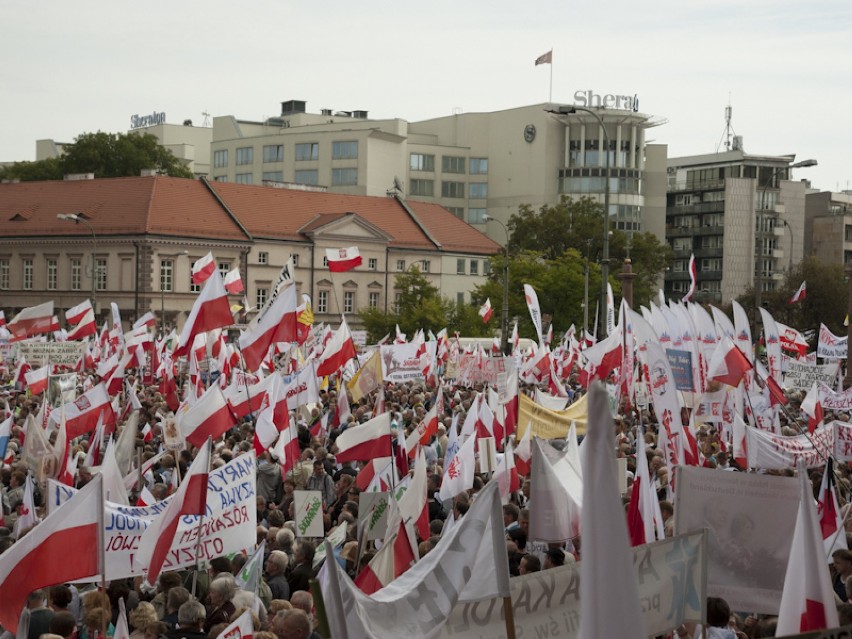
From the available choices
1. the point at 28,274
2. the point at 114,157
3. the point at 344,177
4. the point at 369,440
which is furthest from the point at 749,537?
the point at 344,177

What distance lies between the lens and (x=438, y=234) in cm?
9306

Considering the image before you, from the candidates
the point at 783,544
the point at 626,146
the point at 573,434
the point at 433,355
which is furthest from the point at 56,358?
the point at 626,146

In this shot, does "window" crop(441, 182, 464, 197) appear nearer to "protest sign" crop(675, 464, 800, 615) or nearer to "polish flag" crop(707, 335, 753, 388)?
"polish flag" crop(707, 335, 753, 388)

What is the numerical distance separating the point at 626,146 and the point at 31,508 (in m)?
94.9

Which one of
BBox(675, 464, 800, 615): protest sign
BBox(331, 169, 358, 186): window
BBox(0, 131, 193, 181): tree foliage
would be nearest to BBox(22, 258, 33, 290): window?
BBox(0, 131, 193, 181): tree foliage

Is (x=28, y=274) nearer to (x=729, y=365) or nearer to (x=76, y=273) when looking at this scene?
(x=76, y=273)

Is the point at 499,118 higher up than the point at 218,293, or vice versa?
the point at 499,118

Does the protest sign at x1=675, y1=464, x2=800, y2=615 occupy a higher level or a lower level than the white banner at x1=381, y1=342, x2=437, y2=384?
higher

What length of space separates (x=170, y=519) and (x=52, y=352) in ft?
61.4

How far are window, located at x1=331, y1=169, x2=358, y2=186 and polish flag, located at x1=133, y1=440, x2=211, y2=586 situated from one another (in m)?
94.1

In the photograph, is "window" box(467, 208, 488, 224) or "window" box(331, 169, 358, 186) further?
"window" box(467, 208, 488, 224)

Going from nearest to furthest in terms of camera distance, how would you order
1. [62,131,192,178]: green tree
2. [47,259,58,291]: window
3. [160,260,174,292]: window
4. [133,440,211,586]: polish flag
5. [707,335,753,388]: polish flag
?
1. [133,440,211,586]: polish flag
2. [707,335,753,388]: polish flag
3. [160,260,174,292]: window
4. [47,259,58,291]: window
5. [62,131,192,178]: green tree

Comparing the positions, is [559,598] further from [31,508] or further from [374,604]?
[31,508]

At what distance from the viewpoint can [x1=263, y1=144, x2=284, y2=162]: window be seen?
10862 centimetres
